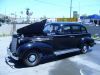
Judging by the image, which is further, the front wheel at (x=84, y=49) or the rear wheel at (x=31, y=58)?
the front wheel at (x=84, y=49)

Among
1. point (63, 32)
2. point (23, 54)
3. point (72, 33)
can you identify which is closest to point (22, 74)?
point (23, 54)

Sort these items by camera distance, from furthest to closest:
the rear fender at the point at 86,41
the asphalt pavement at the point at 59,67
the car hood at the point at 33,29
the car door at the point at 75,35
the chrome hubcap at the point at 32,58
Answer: the rear fender at the point at 86,41, the car door at the point at 75,35, the car hood at the point at 33,29, the chrome hubcap at the point at 32,58, the asphalt pavement at the point at 59,67

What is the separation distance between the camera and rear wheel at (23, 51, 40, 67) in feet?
30.5

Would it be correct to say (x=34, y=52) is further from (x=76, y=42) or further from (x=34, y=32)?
(x=76, y=42)

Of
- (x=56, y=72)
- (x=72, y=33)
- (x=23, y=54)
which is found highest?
(x=72, y=33)

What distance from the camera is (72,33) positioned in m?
11.9

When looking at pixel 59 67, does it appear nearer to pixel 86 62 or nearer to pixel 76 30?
pixel 86 62

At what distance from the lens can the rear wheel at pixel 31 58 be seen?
929cm

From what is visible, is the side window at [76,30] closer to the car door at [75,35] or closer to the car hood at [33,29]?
the car door at [75,35]

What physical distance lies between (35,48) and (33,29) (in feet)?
4.15

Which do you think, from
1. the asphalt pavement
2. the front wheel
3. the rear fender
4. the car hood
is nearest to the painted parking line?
the asphalt pavement

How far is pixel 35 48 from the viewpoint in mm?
9539

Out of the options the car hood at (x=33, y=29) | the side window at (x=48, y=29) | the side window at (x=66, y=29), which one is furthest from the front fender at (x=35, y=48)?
the side window at (x=66, y=29)

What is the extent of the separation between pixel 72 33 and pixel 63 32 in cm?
83
